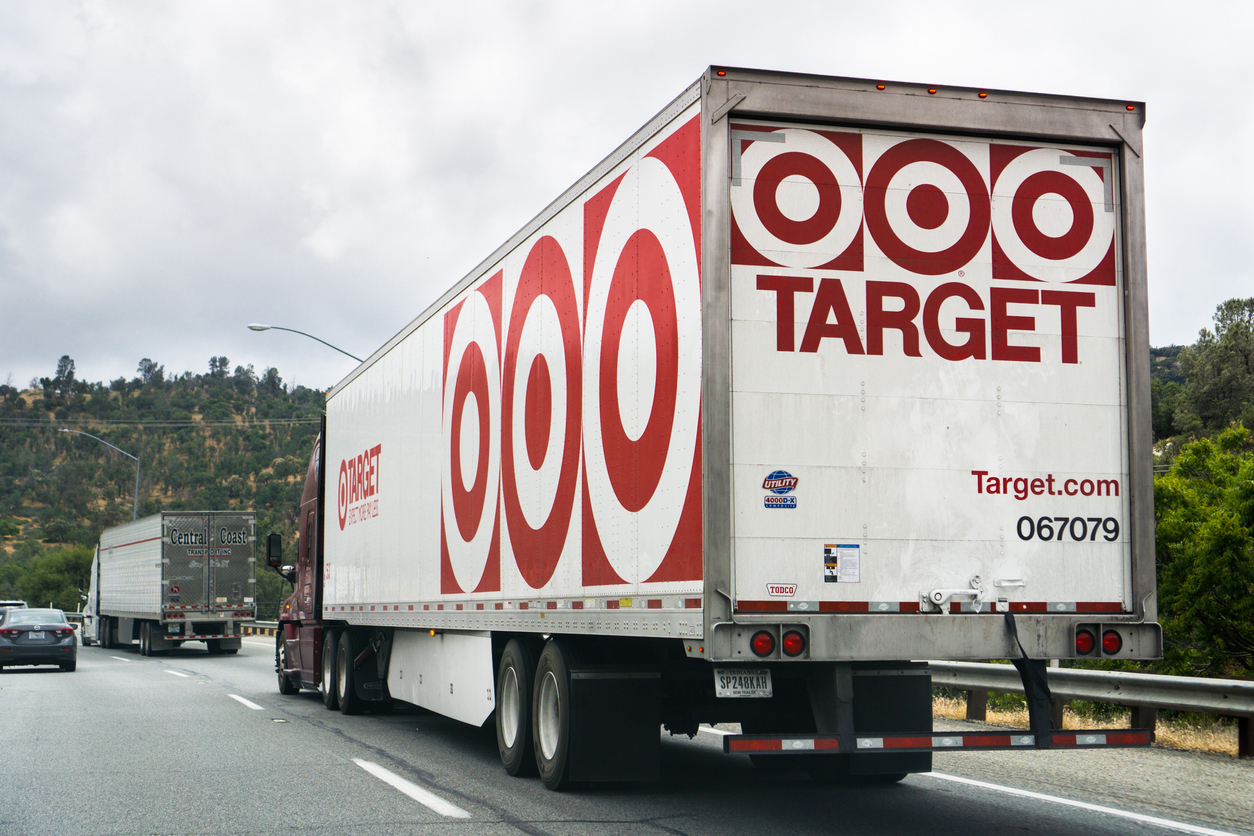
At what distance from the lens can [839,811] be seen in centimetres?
820

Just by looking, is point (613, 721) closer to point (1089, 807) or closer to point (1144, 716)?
point (1089, 807)

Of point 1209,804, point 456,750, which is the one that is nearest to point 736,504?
point 1209,804

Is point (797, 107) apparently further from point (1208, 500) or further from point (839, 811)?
point (1208, 500)

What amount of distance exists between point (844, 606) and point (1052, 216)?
2.61m

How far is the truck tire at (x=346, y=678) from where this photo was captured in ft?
50.6

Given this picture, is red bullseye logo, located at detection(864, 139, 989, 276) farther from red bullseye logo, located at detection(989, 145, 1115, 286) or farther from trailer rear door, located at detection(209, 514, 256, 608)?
trailer rear door, located at detection(209, 514, 256, 608)

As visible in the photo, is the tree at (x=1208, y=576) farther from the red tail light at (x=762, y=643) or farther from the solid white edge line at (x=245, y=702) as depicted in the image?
the solid white edge line at (x=245, y=702)

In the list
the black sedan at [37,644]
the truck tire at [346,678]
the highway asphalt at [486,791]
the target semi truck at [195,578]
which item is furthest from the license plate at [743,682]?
the target semi truck at [195,578]

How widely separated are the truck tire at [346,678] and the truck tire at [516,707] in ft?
18.4

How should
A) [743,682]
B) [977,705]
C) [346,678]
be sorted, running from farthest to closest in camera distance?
1. [346,678]
2. [977,705]
3. [743,682]

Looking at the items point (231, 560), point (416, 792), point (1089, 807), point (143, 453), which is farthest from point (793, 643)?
point (143, 453)

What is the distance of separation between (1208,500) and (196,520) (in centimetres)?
2440

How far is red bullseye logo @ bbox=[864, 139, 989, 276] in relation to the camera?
7250 mm

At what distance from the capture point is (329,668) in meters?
16.5
